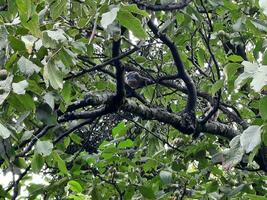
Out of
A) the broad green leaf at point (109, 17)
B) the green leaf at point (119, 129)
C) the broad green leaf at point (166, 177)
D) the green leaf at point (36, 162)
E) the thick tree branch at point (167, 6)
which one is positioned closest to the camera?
the broad green leaf at point (109, 17)

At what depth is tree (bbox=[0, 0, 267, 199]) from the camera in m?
1.49

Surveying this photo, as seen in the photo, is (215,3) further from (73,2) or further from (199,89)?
(199,89)

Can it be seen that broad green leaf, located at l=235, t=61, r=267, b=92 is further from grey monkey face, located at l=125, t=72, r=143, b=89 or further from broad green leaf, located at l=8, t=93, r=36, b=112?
grey monkey face, located at l=125, t=72, r=143, b=89

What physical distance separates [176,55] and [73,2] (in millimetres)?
735

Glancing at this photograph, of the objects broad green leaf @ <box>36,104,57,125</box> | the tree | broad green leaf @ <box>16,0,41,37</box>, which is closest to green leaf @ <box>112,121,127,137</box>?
the tree

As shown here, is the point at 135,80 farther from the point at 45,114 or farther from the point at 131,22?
the point at 131,22

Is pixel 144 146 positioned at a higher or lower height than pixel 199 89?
lower

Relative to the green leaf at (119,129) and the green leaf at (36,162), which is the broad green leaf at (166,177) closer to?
the green leaf at (119,129)

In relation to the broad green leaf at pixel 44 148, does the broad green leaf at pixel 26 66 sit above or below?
above

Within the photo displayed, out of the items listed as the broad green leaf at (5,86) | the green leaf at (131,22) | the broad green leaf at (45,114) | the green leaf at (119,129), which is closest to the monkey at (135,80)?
the green leaf at (119,129)

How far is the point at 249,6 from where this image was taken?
267 centimetres

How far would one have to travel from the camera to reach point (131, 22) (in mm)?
1487

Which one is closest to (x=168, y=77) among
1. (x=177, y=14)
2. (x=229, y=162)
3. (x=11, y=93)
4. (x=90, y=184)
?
(x=177, y=14)

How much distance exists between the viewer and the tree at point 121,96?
1492mm
